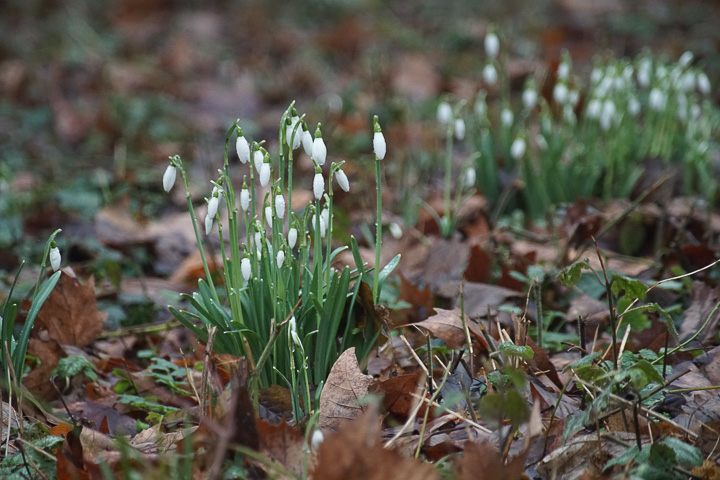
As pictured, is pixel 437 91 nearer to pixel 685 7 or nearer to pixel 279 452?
pixel 685 7

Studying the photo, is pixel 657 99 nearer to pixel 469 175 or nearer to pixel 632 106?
pixel 632 106

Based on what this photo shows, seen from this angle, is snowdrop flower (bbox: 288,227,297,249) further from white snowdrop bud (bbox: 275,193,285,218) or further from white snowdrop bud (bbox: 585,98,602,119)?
white snowdrop bud (bbox: 585,98,602,119)

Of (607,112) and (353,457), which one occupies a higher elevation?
(607,112)

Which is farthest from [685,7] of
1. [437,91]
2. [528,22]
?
[437,91]

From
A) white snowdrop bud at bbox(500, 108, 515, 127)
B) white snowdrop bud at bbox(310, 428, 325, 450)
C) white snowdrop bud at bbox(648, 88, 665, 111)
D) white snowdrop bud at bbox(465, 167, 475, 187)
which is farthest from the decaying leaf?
white snowdrop bud at bbox(648, 88, 665, 111)

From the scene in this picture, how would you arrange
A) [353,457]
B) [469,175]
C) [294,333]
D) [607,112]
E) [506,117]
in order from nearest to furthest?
[353,457] < [294,333] < [469,175] < [607,112] < [506,117]

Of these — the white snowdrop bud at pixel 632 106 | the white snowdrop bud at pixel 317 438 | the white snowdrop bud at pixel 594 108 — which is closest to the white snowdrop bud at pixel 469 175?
the white snowdrop bud at pixel 594 108

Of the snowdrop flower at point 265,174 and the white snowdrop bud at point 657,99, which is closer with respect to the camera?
the snowdrop flower at point 265,174

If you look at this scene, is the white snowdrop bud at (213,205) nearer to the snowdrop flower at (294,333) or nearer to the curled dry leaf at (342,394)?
the snowdrop flower at (294,333)

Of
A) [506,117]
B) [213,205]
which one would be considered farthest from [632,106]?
[213,205]
